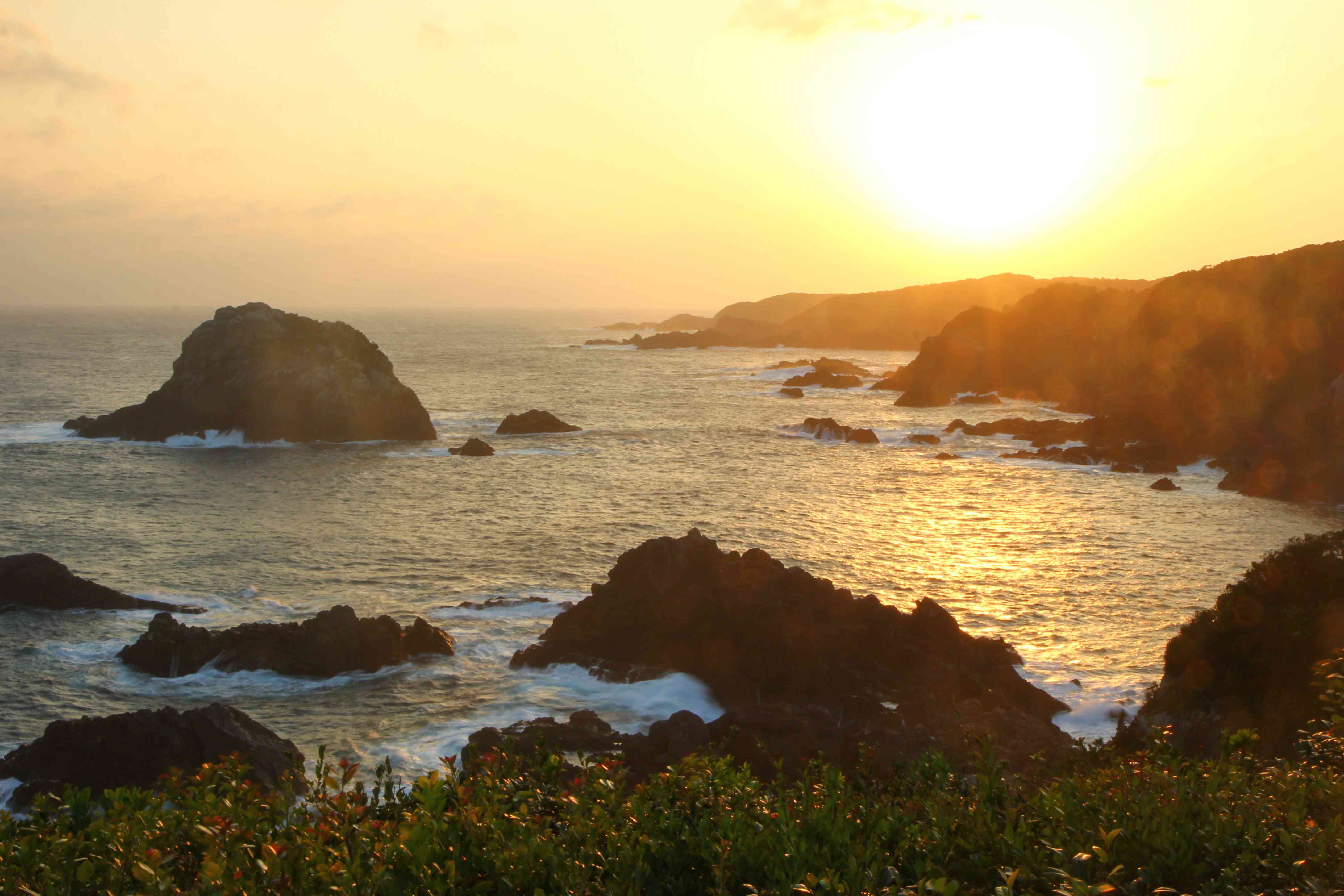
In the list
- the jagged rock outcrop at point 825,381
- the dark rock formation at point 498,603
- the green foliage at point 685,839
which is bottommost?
the dark rock formation at point 498,603

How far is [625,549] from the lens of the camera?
45219 millimetres

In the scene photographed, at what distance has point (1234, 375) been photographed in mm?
77000

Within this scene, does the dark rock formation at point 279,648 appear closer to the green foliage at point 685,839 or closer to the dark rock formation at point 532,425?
the green foliage at point 685,839

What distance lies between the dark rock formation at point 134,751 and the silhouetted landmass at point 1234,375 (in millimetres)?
58715

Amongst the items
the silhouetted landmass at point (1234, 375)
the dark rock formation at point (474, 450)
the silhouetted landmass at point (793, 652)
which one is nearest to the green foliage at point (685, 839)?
the silhouetted landmass at point (793, 652)

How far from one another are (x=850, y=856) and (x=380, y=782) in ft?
15.0

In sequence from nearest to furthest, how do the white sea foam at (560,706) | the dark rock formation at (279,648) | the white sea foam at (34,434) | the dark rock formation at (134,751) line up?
the dark rock formation at (134,751), the white sea foam at (560,706), the dark rock formation at (279,648), the white sea foam at (34,434)

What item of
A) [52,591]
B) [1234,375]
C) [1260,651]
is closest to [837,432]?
[1234,375]

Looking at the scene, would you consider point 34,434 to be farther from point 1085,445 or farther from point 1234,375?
point 1234,375

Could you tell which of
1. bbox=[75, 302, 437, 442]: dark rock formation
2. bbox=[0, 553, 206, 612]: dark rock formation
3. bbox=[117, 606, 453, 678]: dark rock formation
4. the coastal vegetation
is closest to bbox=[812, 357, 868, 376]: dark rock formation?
bbox=[75, 302, 437, 442]: dark rock formation

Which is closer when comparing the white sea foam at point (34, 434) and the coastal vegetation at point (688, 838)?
the coastal vegetation at point (688, 838)

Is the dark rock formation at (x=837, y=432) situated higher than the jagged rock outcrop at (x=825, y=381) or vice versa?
the jagged rock outcrop at (x=825, y=381)

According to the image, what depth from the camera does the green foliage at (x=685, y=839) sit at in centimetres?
692

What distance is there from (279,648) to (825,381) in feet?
372
